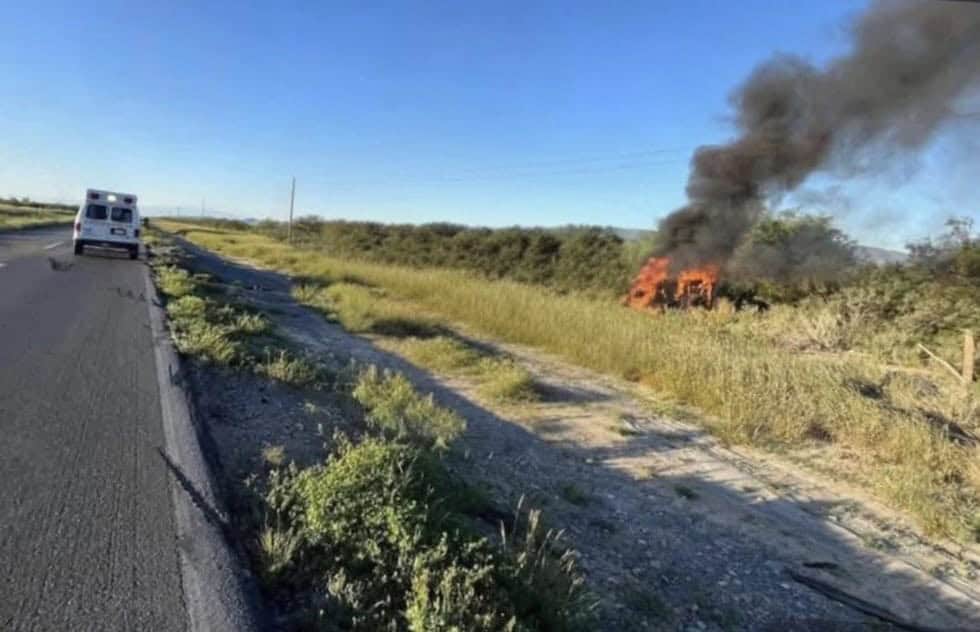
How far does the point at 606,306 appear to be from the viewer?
14.6 meters

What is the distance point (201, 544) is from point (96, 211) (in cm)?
1853

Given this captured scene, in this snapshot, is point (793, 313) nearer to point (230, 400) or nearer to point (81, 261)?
point (230, 400)

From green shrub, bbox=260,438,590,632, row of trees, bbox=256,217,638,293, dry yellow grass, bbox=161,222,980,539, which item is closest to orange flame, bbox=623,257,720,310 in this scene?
dry yellow grass, bbox=161,222,980,539

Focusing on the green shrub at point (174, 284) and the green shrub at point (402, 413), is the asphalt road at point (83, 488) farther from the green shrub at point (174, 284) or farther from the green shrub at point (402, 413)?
the green shrub at point (174, 284)

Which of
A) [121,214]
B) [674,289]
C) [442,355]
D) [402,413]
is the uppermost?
[121,214]

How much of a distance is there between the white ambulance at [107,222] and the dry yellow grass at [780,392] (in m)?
8.68

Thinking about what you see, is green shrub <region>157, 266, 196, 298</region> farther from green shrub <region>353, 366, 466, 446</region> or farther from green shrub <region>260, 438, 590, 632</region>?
green shrub <region>260, 438, 590, 632</region>

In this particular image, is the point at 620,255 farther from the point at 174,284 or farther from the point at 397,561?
the point at 397,561

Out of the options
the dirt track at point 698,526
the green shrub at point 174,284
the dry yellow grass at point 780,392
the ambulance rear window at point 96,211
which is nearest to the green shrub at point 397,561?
the dirt track at point 698,526

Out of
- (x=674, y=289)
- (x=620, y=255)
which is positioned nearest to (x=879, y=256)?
(x=674, y=289)

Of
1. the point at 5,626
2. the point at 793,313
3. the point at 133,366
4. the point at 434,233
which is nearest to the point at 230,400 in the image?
the point at 133,366

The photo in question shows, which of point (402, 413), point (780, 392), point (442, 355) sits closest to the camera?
point (402, 413)

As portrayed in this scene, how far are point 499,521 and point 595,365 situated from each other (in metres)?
7.52

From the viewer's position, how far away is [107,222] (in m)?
17.9
